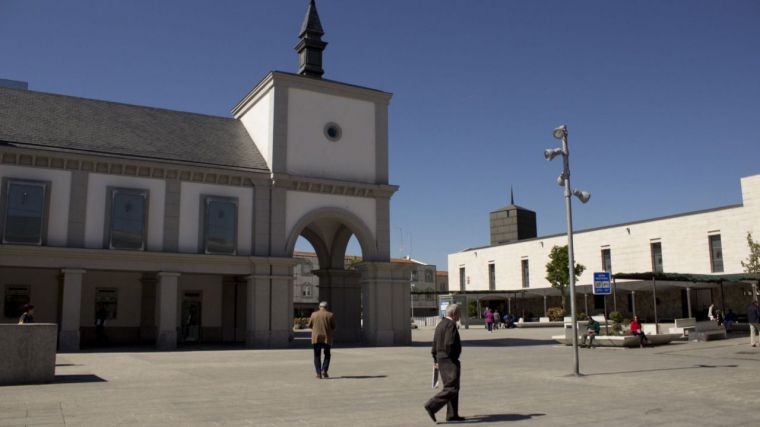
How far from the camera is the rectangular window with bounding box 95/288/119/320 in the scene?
29.5m

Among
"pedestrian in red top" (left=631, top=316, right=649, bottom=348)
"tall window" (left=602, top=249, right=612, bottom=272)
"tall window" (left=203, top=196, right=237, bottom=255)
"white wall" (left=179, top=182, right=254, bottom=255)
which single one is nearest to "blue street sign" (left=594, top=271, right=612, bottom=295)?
"pedestrian in red top" (left=631, top=316, right=649, bottom=348)

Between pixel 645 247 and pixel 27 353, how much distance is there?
5155 centimetres

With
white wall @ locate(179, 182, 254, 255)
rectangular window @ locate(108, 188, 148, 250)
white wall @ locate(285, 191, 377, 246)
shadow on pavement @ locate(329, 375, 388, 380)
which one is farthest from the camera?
white wall @ locate(285, 191, 377, 246)

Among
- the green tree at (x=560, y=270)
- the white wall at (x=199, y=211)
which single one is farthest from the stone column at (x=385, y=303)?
the green tree at (x=560, y=270)

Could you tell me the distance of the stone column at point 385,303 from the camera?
29203 millimetres

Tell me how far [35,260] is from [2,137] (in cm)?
→ 472

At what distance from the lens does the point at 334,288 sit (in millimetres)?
33594

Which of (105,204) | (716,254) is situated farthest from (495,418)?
(716,254)

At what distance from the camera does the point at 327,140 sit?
30078 mm

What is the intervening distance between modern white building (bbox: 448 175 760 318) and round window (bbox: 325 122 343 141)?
18424mm

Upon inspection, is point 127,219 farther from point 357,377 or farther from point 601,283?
point 601,283

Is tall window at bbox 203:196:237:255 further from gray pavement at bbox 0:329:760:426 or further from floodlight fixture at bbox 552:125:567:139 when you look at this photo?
floodlight fixture at bbox 552:125:567:139

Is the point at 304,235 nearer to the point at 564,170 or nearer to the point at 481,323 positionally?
the point at 564,170

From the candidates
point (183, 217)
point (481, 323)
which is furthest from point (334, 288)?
point (481, 323)
